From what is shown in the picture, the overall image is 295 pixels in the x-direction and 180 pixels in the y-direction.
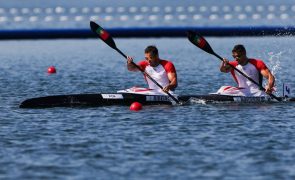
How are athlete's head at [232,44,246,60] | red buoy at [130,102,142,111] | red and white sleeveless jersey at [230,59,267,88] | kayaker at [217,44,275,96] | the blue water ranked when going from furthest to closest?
red and white sleeveless jersey at [230,59,267,88]
kayaker at [217,44,275,96]
athlete's head at [232,44,246,60]
red buoy at [130,102,142,111]
the blue water

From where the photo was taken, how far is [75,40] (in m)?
78.4

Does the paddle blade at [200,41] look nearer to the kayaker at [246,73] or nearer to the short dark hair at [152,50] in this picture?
the kayaker at [246,73]

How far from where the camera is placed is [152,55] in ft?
73.7

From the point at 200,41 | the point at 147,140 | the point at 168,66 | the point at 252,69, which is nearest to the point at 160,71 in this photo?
the point at 168,66

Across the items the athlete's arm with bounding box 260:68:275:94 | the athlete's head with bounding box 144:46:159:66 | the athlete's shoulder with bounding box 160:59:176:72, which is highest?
the athlete's head with bounding box 144:46:159:66

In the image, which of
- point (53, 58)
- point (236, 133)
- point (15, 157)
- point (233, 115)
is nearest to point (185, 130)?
point (236, 133)

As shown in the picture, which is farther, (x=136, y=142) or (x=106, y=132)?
(x=106, y=132)

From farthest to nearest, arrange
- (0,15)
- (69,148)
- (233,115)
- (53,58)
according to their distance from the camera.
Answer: (0,15), (53,58), (233,115), (69,148)

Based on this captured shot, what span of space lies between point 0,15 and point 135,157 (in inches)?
2712

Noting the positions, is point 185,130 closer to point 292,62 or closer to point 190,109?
point 190,109

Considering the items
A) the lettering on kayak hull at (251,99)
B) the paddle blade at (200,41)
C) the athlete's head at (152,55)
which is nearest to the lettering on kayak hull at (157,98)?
the athlete's head at (152,55)

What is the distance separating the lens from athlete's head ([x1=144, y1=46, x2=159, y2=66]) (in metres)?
22.2

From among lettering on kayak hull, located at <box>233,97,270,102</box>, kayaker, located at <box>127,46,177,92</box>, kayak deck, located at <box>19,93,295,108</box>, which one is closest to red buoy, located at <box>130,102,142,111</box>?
kayak deck, located at <box>19,93,295,108</box>

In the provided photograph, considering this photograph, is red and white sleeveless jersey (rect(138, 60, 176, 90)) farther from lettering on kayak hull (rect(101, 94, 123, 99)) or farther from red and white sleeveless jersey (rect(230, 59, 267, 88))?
red and white sleeveless jersey (rect(230, 59, 267, 88))
